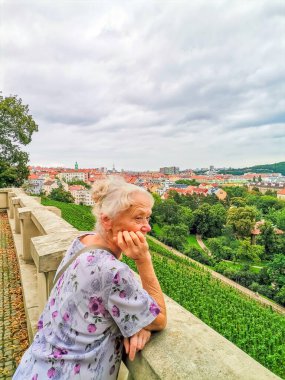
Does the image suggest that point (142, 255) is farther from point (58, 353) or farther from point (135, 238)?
point (58, 353)

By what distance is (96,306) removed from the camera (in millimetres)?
1426

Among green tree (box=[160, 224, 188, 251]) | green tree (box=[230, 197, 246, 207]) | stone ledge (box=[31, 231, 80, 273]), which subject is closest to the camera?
stone ledge (box=[31, 231, 80, 273])

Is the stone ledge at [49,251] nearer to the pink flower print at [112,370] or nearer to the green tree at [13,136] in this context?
the pink flower print at [112,370]

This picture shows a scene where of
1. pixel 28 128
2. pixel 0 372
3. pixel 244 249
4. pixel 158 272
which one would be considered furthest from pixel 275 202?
pixel 0 372

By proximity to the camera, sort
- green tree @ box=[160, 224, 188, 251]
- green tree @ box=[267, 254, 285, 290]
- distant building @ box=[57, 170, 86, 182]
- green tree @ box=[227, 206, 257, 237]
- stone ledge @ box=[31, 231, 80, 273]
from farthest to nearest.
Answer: distant building @ box=[57, 170, 86, 182]
green tree @ box=[227, 206, 257, 237]
green tree @ box=[160, 224, 188, 251]
green tree @ box=[267, 254, 285, 290]
stone ledge @ box=[31, 231, 80, 273]

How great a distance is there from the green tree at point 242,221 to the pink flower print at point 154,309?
5515cm

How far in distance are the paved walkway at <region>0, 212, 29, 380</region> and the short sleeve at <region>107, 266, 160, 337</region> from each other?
2.26 m

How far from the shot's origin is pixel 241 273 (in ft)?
115

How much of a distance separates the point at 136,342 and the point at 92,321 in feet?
0.72

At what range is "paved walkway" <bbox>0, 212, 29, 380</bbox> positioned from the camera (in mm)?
3219

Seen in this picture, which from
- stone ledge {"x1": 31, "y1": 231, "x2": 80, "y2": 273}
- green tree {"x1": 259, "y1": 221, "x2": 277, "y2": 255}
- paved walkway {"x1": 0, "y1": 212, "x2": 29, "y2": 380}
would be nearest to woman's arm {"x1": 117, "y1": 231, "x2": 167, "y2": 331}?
stone ledge {"x1": 31, "y1": 231, "x2": 80, "y2": 273}

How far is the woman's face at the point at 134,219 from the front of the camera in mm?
1661

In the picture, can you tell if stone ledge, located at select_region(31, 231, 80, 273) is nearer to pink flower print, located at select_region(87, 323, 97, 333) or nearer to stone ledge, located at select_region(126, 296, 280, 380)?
pink flower print, located at select_region(87, 323, 97, 333)

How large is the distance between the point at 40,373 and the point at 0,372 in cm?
204
